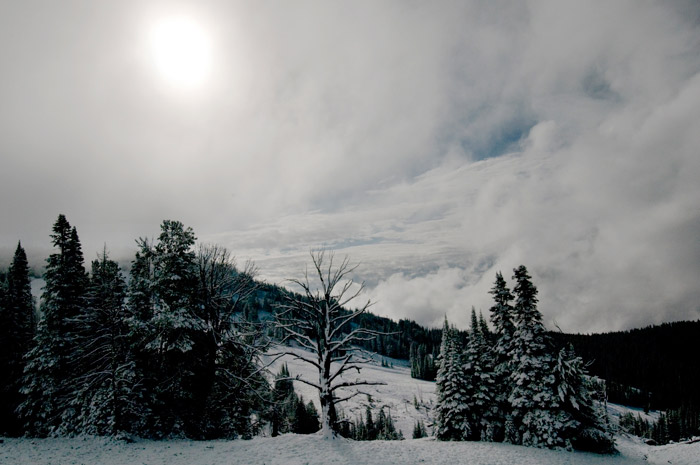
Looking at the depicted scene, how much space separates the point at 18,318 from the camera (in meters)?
29.1

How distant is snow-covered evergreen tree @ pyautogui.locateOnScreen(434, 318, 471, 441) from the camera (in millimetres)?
31609

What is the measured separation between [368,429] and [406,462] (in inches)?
3657

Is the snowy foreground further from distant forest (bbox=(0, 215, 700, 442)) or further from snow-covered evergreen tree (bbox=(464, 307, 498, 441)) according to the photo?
snow-covered evergreen tree (bbox=(464, 307, 498, 441))

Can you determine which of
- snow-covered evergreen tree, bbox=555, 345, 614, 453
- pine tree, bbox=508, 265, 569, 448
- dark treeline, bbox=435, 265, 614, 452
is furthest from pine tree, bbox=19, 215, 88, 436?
snow-covered evergreen tree, bbox=555, 345, 614, 453

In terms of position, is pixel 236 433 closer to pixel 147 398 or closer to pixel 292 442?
pixel 147 398

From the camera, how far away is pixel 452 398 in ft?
107

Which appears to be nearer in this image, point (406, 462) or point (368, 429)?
point (406, 462)

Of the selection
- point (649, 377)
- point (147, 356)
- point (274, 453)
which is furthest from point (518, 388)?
point (649, 377)

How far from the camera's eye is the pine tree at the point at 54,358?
79.9 feet

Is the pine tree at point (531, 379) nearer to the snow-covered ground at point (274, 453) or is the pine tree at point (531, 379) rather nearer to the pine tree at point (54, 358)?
the snow-covered ground at point (274, 453)

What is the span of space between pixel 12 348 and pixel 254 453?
2661 centimetres

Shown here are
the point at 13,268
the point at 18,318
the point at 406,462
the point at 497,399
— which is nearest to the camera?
the point at 406,462

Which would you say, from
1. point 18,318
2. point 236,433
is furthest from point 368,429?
point 18,318

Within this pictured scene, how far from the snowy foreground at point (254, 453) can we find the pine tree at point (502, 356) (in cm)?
918
